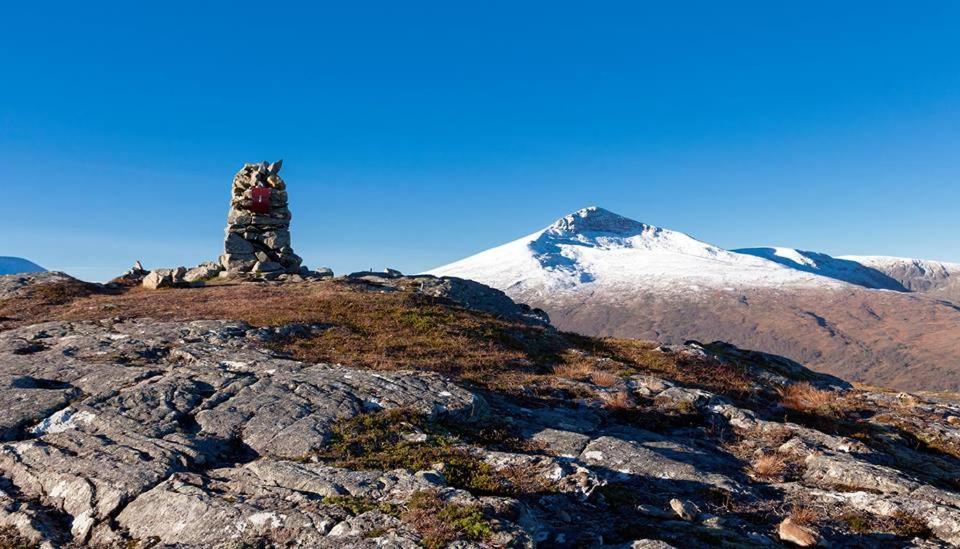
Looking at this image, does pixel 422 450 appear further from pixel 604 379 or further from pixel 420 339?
pixel 420 339

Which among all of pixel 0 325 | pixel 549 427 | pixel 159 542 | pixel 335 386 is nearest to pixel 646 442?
pixel 549 427

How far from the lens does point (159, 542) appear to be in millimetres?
9047

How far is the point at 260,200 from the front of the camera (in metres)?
57.0

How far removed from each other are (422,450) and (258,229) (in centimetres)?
5083

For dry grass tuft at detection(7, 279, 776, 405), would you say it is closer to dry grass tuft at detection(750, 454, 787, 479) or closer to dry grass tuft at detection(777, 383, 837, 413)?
dry grass tuft at detection(777, 383, 837, 413)

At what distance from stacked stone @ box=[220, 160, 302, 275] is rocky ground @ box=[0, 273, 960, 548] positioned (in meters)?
27.7

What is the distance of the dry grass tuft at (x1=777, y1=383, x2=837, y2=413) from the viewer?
2247 centimetres

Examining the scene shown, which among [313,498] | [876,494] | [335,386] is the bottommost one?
[876,494]

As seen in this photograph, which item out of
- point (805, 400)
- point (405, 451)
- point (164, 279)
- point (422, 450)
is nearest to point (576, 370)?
point (805, 400)

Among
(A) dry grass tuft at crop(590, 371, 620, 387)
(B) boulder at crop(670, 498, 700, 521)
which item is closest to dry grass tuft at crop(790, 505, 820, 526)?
(B) boulder at crop(670, 498, 700, 521)

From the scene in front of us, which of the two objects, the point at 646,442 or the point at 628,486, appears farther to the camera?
the point at 646,442

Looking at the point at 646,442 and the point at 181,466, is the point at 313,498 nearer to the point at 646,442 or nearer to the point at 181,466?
the point at 181,466

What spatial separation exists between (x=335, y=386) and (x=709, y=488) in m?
10.7

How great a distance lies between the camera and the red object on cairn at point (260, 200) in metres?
57.0
